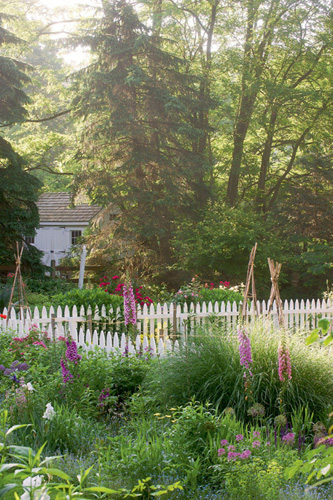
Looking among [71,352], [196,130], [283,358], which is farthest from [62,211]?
[283,358]

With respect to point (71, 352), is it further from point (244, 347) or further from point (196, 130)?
point (196, 130)

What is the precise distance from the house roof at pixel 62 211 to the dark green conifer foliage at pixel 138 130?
8475 mm

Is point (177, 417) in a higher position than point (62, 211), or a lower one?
lower

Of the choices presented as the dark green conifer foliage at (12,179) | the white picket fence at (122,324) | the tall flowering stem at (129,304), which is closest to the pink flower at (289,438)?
the tall flowering stem at (129,304)

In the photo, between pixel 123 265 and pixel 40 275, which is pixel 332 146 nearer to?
pixel 123 265

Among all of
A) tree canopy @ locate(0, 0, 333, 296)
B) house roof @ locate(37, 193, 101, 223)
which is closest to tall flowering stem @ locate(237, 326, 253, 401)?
tree canopy @ locate(0, 0, 333, 296)

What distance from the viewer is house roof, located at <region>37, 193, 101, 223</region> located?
27.0 metres

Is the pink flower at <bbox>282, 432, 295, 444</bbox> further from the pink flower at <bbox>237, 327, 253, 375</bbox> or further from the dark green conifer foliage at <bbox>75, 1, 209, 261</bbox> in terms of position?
the dark green conifer foliage at <bbox>75, 1, 209, 261</bbox>

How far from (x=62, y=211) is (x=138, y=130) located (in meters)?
11.1

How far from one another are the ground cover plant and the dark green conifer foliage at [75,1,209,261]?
11470mm

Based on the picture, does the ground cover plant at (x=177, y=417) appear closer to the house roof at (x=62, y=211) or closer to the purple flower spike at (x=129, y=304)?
the purple flower spike at (x=129, y=304)

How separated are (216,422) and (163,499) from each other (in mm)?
918

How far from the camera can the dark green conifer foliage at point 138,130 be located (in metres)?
17.6

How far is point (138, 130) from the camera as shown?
1767cm
